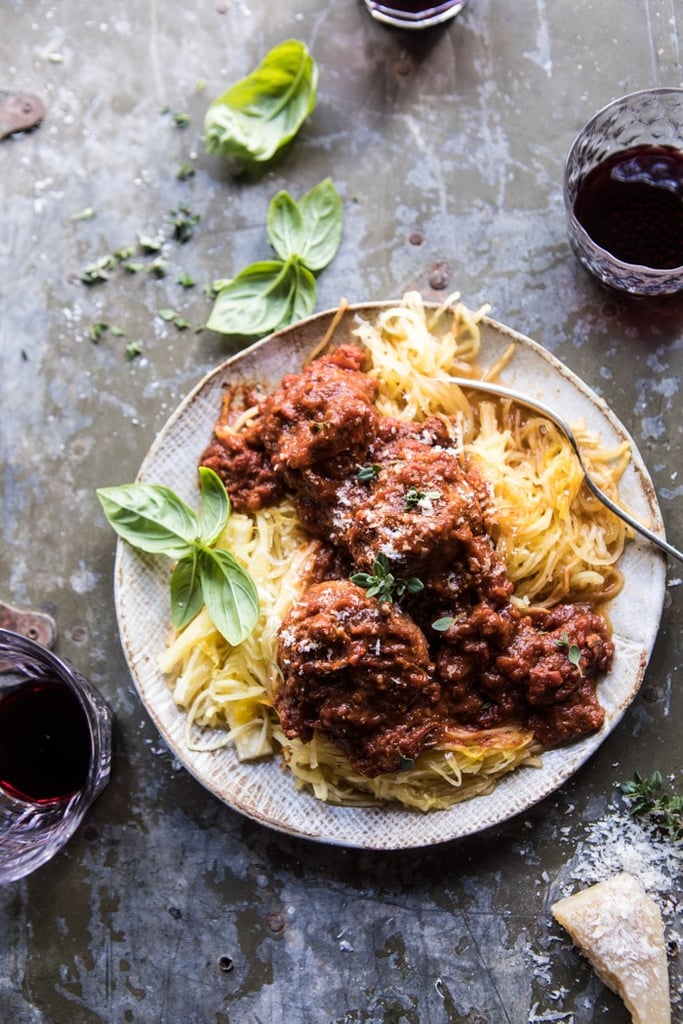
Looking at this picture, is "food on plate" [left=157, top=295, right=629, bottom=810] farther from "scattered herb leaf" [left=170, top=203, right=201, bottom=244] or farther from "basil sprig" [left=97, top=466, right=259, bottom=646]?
"scattered herb leaf" [left=170, top=203, right=201, bottom=244]

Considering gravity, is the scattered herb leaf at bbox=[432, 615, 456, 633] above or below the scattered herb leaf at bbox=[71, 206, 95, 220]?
below

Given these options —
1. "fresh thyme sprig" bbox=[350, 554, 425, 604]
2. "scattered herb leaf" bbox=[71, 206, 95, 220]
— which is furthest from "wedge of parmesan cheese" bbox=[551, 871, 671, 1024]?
"scattered herb leaf" bbox=[71, 206, 95, 220]

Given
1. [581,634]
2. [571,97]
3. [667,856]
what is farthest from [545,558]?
[571,97]

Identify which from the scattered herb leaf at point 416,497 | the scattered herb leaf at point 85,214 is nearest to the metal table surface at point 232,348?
the scattered herb leaf at point 85,214

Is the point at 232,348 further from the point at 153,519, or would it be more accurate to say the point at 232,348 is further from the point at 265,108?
the point at 265,108

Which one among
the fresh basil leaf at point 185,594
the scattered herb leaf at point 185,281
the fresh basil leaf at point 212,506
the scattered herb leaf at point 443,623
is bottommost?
the fresh basil leaf at point 185,594

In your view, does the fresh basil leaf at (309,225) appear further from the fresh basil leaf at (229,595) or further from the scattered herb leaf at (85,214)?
the fresh basil leaf at (229,595)
